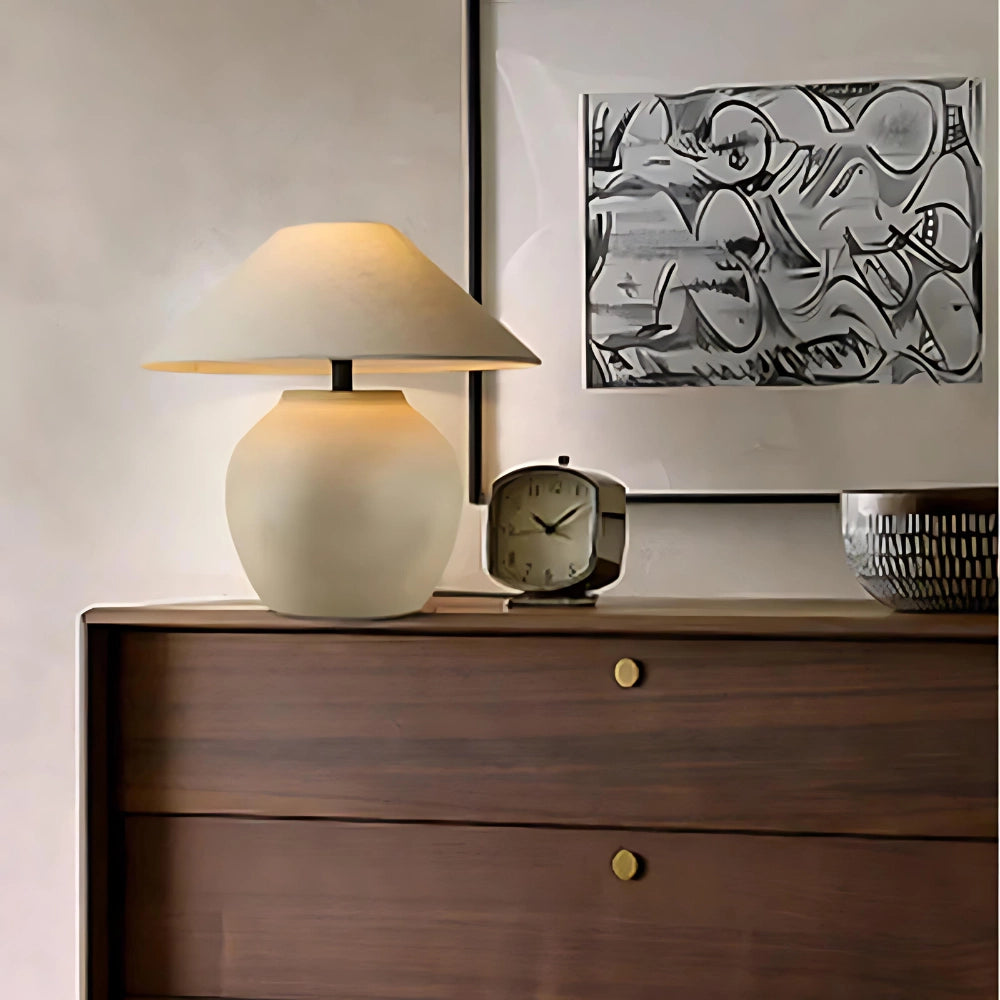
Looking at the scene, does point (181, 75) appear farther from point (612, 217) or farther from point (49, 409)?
point (612, 217)

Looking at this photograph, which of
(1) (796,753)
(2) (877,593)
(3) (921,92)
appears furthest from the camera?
(3) (921,92)

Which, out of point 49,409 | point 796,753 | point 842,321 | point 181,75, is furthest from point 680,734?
point 181,75

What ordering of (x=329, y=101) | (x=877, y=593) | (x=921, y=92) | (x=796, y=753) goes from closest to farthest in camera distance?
(x=796, y=753)
(x=877, y=593)
(x=921, y=92)
(x=329, y=101)

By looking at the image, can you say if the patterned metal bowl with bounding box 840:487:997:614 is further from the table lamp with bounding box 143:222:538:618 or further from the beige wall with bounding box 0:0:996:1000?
the beige wall with bounding box 0:0:996:1000

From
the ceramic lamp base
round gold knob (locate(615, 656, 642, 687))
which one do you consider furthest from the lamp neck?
round gold knob (locate(615, 656, 642, 687))

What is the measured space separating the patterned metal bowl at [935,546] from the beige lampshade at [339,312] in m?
0.48

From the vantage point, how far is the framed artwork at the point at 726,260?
1.76m

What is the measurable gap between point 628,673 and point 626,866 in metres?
0.22

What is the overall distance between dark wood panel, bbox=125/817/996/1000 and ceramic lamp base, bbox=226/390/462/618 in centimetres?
28

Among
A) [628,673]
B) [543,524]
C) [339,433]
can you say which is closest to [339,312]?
[339,433]

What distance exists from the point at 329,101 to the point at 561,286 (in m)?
0.46

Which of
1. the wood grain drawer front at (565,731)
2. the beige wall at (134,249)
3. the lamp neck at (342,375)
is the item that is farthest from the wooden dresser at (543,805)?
the beige wall at (134,249)

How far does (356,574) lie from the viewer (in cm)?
150

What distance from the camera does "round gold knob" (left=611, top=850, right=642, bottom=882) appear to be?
1.44 m
